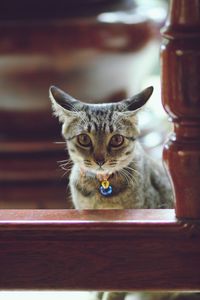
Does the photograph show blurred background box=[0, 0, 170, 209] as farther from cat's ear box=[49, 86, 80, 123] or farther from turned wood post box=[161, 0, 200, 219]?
turned wood post box=[161, 0, 200, 219]

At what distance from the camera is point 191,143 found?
920 mm

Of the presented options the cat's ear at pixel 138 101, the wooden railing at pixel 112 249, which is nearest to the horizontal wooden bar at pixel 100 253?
the wooden railing at pixel 112 249

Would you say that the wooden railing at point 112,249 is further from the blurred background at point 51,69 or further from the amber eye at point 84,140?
the blurred background at point 51,69

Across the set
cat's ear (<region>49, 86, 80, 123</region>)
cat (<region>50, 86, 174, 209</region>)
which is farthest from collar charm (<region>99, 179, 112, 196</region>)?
cat's ear (<region>49, 86, 80, 123</region>)

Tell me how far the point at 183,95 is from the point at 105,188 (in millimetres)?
545

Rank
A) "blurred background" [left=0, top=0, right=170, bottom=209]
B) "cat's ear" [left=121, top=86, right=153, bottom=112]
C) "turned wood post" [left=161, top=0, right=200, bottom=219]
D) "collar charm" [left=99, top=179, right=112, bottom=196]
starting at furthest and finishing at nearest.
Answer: "blurred background" [left=0, top=0, right=170, bottom=209] < "collar charm" [left=99, top=179, right=112, bottom=196] < "cat's ear" [left=121, top=86, right=153, bottom=112] < "turned wood post" [left=161, top=0, right=200, bottom=219]

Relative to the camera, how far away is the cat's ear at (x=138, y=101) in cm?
132

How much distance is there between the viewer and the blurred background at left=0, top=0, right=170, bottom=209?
5.99ft

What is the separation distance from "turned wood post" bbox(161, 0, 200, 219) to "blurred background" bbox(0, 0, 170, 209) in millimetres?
892

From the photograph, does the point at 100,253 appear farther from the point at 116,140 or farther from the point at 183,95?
the point at 116,140

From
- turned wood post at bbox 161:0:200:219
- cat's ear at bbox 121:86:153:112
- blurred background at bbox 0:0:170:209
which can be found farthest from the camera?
blurred background at bbox 0:0:170:209

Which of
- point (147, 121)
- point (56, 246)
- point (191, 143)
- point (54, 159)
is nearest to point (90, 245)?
point (56, 246)

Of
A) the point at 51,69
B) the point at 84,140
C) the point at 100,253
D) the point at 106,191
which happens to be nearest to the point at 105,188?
the point at 106,191

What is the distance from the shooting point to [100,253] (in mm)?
960
